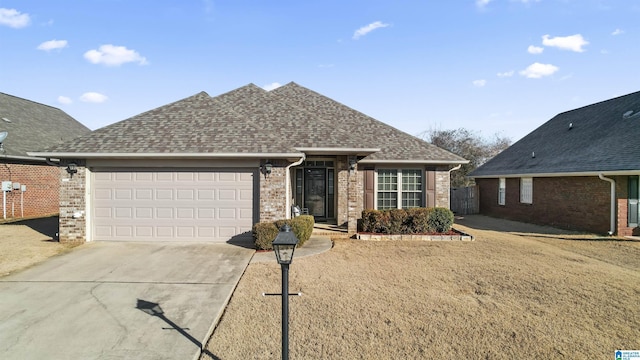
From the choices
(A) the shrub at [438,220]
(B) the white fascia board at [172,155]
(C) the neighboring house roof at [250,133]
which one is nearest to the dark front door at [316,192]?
(C) the neighboring house roof at [250,133]

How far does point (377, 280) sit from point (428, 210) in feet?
17.2

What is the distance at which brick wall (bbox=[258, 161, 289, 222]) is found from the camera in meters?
9.09

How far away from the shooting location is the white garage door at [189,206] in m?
9.27

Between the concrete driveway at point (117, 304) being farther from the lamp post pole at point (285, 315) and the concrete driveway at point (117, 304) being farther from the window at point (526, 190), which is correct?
the window at point (526, 190)

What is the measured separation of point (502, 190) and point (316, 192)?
11006mm

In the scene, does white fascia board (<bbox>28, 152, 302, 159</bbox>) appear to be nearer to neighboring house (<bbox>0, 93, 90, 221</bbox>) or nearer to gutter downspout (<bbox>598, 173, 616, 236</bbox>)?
neighboring house (<bbox>0, 93, 90, 221</bbox>)

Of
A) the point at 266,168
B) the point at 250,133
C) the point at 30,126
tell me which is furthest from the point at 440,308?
the point at 30,126

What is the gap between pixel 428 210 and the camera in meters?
10.7

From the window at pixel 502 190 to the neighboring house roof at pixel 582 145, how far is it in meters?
0.54

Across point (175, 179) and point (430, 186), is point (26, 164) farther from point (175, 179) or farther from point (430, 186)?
point (430, 186)

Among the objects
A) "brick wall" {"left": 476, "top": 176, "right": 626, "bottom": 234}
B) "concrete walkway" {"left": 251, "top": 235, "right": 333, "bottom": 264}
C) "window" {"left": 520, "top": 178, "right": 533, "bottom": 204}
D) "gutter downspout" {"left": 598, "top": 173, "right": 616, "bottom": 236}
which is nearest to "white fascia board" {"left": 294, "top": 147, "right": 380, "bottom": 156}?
"concrete walkway" {"left": 251, "top": 235, "right": 333, "bottom": 264}

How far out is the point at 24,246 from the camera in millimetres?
8766

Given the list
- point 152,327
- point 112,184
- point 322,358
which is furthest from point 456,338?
point 112,184

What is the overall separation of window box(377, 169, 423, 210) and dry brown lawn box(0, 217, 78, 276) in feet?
32.9
